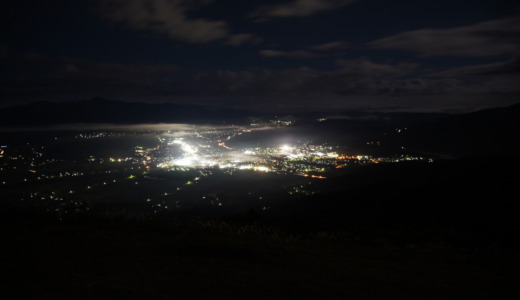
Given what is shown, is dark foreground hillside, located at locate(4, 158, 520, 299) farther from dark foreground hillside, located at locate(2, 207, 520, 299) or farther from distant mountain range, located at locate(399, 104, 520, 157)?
distant mountain range, located at locate(399, 104, 520, 157)

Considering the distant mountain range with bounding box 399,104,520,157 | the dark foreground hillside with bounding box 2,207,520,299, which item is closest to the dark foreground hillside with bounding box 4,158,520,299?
the dark foreground hillside with bounding box 2,207,520,299

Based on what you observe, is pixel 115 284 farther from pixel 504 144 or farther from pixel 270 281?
pixel 504 144

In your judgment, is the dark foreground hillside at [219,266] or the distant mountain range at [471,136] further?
the distant mountain range at [471,136]

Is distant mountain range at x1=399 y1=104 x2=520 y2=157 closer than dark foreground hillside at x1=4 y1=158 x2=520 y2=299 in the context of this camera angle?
No

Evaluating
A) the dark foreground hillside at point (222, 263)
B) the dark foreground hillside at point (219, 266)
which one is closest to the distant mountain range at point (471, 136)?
the dark foreground hillside at point (222, 263)

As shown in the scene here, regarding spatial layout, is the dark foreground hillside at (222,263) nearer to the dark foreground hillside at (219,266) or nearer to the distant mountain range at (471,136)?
the dark foreground hillside at (219,266)

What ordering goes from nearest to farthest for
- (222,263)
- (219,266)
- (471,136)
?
(219,266), (222,263), (471,136)

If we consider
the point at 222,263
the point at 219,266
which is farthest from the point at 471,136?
the point at 219,266

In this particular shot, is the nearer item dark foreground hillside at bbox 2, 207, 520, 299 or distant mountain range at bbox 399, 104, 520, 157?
dark foreground hillside at bbox 2, 207, 520, 299

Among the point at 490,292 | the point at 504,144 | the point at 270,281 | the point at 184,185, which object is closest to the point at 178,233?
the point at 270,281

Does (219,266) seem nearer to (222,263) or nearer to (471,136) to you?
(222,263)

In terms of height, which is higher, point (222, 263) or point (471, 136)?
point (222, 263)

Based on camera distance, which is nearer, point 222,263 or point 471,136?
point 222,263
